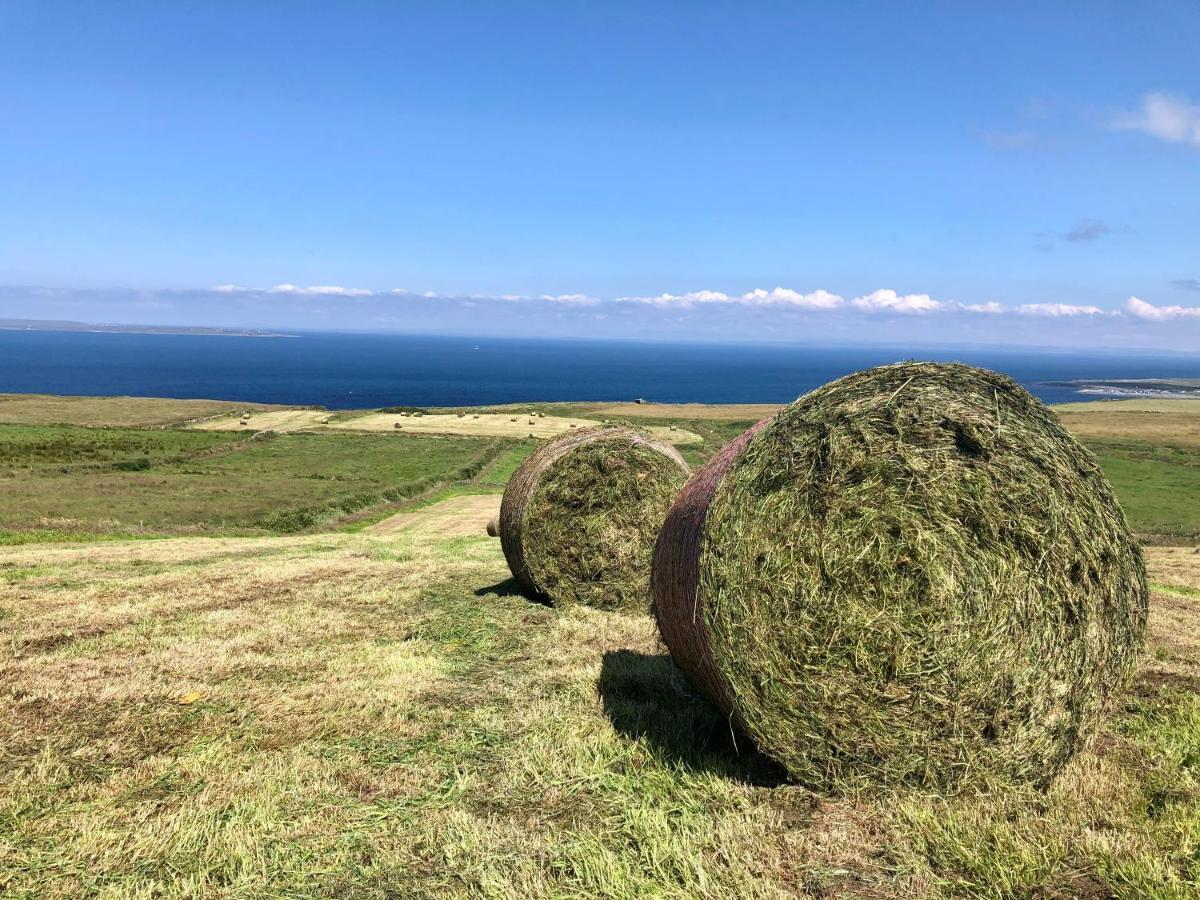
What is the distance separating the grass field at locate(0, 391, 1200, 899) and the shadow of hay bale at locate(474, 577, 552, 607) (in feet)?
0.55

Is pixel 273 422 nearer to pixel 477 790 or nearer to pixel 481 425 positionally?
pixel 481 425

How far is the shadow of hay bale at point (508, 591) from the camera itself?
39.8 ft

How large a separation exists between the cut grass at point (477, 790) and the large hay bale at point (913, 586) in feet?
1.47

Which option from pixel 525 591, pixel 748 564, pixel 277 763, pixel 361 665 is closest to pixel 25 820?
pixel 277 763

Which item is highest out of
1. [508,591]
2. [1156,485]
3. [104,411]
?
[104,411]

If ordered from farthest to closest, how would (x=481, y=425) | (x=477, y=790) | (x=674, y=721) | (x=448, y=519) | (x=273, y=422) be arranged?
(x=481, y=425) < (x=273, y=422) < (x=448, y=519) < (x=674, y=721) < (x=477, y=790)

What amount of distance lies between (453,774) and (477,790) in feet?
1.08

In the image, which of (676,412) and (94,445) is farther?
(676,412)

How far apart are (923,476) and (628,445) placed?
651 centimetres

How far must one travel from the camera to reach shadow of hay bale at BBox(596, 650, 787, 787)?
6.07 meters

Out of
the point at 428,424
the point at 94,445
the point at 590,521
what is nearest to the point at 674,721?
the point at 590,521

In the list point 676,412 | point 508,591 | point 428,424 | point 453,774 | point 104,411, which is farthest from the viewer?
point 676,412

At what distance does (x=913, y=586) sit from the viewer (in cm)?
605

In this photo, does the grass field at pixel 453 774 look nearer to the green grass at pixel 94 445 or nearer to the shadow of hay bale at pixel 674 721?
the shadow of hay bale at pixel 674 721
